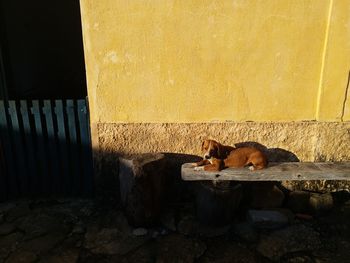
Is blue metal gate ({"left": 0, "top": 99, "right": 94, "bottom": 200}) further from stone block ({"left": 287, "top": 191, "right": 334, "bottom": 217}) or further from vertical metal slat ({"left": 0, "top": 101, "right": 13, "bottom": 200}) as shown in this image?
stone block ({"left": 287, "top": 191, "right": 334, "bottom": 217})

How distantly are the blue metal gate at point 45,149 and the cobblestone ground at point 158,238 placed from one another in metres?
0.31

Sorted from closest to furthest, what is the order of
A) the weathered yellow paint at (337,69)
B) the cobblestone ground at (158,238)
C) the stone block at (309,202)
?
1. the cobblestone ground at (158,238)
2. the weathered yellow paint at (337,69)
3. the stone block at (309,202)

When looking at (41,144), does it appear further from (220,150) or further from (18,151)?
(220,150)

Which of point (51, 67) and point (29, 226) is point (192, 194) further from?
point (51, 67)

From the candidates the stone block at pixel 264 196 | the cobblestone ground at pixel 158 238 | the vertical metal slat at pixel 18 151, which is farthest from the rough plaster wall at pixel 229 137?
the vertical metal slat at pixel 18 151

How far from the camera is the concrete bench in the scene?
12.4ft

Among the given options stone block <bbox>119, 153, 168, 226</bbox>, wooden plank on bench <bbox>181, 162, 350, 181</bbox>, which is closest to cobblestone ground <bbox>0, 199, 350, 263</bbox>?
stone block <bbox>119, 153, 168, 226</bbox>

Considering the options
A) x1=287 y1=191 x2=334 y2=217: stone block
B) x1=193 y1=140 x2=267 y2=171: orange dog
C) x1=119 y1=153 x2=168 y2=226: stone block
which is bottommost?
x1=287 y1=191 x2=334 y2=217: stone block

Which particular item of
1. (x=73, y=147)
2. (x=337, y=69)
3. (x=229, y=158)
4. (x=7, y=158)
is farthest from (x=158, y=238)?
(x=337, y=69)

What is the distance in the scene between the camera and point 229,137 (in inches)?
164

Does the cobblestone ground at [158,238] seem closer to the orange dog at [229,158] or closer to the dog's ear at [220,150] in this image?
the orange dog at [229,158]

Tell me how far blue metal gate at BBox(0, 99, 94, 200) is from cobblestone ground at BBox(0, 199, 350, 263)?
1.01 feet

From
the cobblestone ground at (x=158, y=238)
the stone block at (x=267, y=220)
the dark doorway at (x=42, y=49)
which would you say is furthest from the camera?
the dark doorway at (x=42, y=49)

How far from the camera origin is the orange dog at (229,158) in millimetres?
3785
